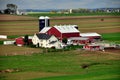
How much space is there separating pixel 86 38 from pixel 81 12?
51.3ft

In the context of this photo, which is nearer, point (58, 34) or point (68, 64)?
point (68, 64)

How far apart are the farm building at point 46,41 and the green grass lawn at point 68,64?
1.46 metres

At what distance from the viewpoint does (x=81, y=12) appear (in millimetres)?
29625

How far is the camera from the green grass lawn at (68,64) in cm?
736

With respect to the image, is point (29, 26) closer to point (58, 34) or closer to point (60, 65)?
point (58, 34)

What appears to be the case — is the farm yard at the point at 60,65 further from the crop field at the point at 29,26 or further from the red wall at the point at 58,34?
the crop field at the point at 29,26

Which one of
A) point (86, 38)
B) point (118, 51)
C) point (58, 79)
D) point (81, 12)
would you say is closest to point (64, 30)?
point (86, 38)

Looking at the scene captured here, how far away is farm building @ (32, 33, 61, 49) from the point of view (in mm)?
12930

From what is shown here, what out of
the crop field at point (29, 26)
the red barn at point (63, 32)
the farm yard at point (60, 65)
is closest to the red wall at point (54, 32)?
the red barn at point (63, 32)

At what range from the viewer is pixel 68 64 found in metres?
9.15

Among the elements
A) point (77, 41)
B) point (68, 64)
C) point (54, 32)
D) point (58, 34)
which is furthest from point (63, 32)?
point (68, 64)

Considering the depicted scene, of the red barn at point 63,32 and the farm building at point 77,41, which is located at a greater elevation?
the red barn at point 63,32

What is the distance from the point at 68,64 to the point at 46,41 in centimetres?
419

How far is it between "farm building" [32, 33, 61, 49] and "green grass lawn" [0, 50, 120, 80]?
4.80 ft
